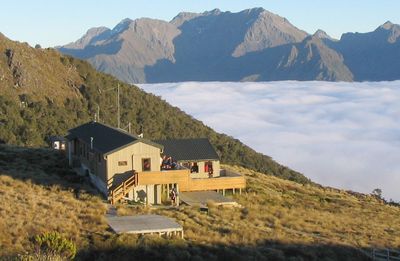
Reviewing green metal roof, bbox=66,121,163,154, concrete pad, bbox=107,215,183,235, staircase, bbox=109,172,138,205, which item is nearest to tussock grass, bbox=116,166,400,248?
concrete pad, bbox=107,215,183,235

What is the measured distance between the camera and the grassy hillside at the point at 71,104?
76.9 meters

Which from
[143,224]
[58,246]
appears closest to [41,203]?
[143,224]

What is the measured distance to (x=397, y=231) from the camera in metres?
37.8

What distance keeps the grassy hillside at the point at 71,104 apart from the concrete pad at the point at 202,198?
37434 millimetres

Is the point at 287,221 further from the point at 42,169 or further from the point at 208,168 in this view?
the point at 42,169

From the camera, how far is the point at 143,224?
26.4m

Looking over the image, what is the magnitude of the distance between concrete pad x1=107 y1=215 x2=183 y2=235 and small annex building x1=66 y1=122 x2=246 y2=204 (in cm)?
554

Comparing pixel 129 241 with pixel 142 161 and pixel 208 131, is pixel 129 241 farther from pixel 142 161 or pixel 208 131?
pixel 208 131

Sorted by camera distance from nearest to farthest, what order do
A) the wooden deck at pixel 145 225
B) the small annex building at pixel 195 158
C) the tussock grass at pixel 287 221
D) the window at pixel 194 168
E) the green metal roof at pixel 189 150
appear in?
the wooden deck at pixel 145 225
the tussock grass at pixel 287 221
the small annex building at pixel 195 158
the window at pixel 194 168
the green metal roof at pixel 189 150

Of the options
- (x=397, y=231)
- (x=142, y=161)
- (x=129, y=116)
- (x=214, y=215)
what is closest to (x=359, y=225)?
(x=397, y=231)

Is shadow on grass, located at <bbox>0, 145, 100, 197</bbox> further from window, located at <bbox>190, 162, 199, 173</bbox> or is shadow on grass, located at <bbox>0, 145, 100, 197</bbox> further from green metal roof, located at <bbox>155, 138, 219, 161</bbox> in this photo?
window, located at <bbox>190, 162, 199, 173</bbox>

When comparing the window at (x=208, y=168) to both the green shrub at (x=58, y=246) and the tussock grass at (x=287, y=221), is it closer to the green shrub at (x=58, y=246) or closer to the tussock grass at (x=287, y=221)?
the tussock grass at (x=287, y=221)

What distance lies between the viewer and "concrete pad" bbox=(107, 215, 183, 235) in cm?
2512

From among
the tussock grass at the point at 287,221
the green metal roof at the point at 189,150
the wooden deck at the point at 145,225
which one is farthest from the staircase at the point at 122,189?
the green metal roof at the point at 189,150
